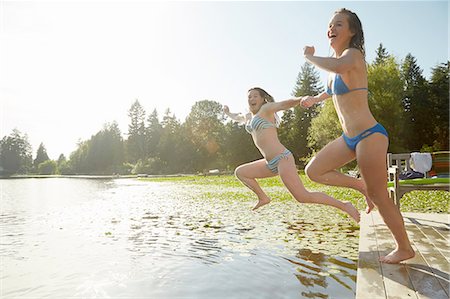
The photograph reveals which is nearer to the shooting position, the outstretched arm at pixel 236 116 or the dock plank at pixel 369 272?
the dock plank at pixel 369 272

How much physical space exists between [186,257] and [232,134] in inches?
1547

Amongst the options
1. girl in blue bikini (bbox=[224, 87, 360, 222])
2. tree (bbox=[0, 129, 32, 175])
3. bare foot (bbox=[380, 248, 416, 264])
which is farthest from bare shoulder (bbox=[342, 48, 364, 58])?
tree (bbox=[0, 129, 32, 175])

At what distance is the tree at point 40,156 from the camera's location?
82.8 m

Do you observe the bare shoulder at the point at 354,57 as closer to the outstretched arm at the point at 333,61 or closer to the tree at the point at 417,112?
the outstretched arm at the point at 333,61

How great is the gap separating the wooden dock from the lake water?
1.45 ft

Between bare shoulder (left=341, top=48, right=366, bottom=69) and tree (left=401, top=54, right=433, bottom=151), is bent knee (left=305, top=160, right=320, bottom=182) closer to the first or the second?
bare shoulder (left=341, top=48, right=366, bottom=69)

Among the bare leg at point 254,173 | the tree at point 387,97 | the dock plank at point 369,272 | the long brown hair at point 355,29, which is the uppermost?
the tree at point 387,97

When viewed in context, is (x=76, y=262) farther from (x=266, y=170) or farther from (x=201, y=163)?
(x=201, y=163)

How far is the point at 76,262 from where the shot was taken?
581 centimetres

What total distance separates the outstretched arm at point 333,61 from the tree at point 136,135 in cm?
6566

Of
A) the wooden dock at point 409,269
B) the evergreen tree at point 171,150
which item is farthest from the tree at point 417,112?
the wooden dock at point 409,269

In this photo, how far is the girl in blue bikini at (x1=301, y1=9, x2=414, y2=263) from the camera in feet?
8.88

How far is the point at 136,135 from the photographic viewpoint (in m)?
68.4

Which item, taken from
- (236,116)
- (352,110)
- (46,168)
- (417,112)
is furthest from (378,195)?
(46,168)
